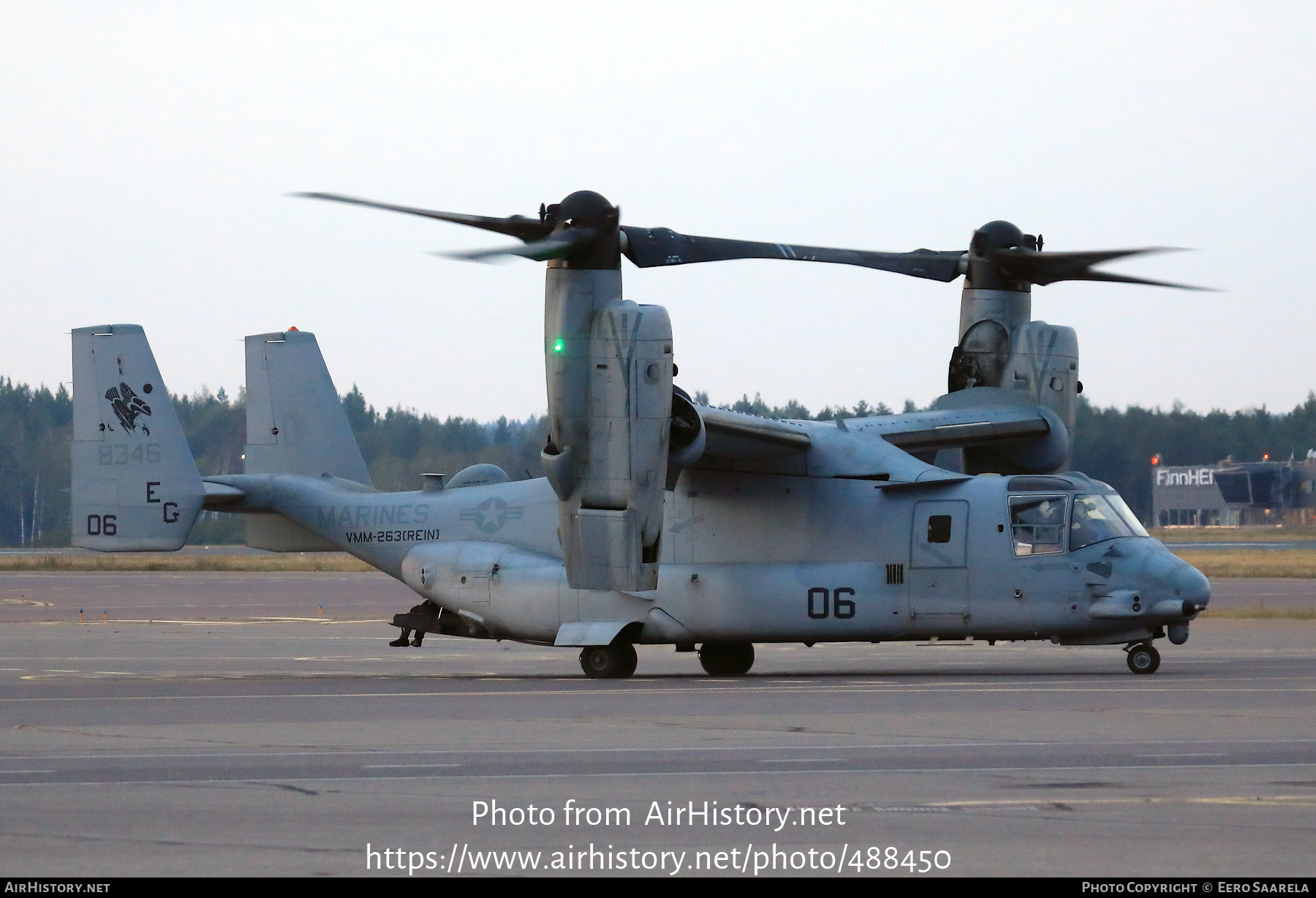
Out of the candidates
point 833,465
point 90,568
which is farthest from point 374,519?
point 90,568

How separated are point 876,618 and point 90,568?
54403 mm

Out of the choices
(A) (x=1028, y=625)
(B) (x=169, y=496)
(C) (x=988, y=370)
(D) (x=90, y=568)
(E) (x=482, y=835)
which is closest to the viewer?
(E) (x=482, y=835)

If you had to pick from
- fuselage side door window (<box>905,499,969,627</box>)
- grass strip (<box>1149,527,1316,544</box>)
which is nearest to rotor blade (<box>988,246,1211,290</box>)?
fuselage side door window (<box>905,499,969,627</box>)

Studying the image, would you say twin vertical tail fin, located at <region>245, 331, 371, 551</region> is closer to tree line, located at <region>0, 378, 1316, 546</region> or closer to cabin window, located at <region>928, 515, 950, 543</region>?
cabin window, located at <region>928, 515, 950, 543</region>

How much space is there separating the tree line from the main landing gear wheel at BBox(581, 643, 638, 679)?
49.2m

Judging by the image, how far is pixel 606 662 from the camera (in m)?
21.6

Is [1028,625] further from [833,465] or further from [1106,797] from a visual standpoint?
[1106,797]

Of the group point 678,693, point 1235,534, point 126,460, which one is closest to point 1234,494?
point 1235,534

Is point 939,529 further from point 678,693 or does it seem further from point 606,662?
point 606,662

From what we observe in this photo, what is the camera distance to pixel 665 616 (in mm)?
22016

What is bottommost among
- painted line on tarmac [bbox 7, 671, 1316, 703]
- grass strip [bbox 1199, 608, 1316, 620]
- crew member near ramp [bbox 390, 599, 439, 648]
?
grass strip [bbox 1199, 608, 1316, 620]

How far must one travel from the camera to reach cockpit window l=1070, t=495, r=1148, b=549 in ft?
67.4

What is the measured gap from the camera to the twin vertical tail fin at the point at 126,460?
23.5 m

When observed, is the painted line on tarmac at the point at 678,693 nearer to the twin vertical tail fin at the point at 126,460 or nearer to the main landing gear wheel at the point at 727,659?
the main landing gear wheel at the point at 727,659
